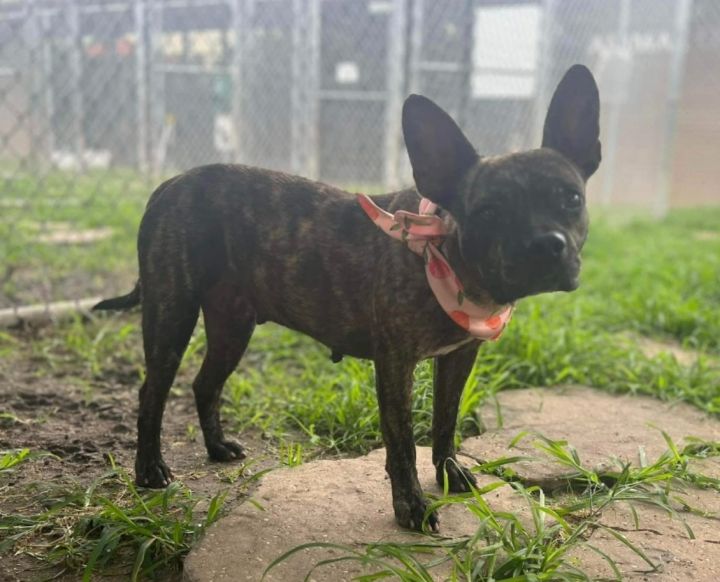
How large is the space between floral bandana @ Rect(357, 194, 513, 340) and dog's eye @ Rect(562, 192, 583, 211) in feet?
1.18

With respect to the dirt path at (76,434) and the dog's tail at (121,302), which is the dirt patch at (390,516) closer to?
the dirt path at (76,434)

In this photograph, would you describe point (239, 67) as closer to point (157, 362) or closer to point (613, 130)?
point (613, 130)

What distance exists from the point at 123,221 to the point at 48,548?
225 inches

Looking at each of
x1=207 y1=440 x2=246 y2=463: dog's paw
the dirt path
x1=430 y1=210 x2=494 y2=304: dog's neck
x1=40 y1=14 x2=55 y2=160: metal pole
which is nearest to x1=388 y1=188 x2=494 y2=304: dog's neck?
x1=430 y1=210 x2=494 y2=304: dog's neck

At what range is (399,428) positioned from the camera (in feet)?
7.93

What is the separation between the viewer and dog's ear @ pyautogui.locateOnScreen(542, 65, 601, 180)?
2396 mm

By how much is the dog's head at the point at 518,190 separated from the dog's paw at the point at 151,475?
129 cm

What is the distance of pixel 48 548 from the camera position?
228 cm

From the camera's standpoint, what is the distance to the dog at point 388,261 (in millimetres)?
2225

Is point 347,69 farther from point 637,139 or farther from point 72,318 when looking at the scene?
point 72,318

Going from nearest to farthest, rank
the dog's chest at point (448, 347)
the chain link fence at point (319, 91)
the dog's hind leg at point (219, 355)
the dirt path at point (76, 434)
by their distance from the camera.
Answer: the dog's chest at point (448, 347), the dirt path at point (76, 434), the dog's hind leg at point (219, 355), the chain link fence at point (319, 91)

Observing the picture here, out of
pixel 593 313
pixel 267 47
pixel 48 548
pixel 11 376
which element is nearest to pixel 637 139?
pixel 267 47

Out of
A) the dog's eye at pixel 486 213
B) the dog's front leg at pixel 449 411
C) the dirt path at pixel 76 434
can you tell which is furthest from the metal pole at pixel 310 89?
the dog's eye at pixel 486 213

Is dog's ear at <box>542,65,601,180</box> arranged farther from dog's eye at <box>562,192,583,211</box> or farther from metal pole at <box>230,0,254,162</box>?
metal pole at <box>230,0,254,162</box>
